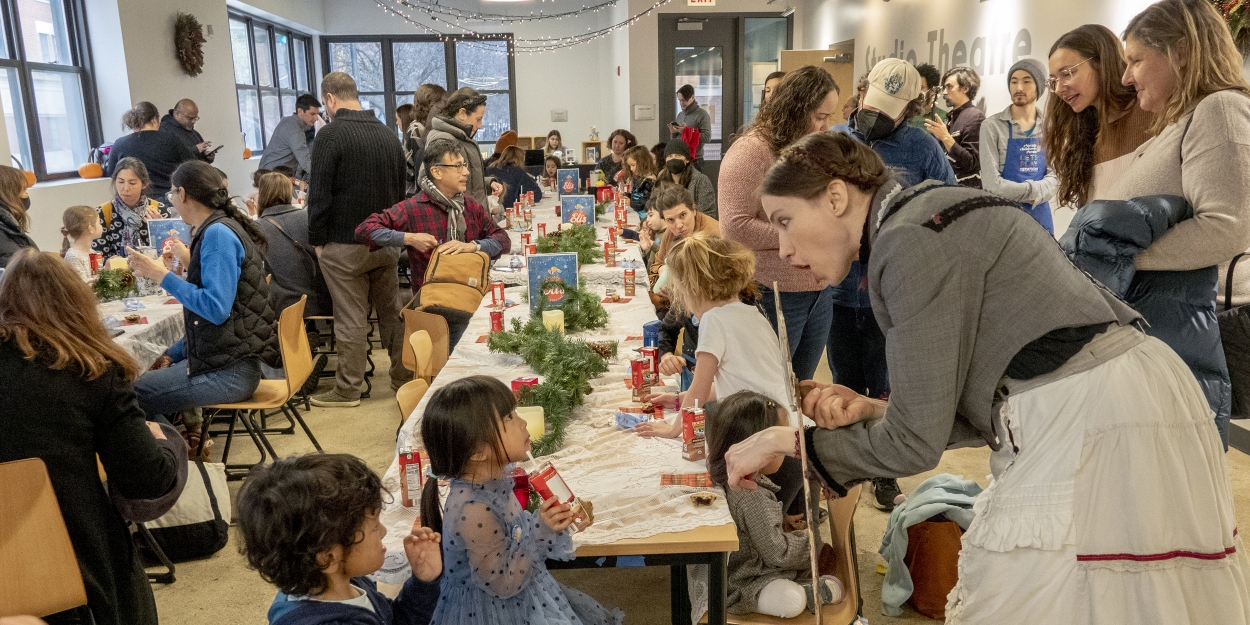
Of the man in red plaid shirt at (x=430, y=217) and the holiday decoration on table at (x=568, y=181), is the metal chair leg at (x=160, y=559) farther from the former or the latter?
the holiday decoration on table at (x=568, y=181)

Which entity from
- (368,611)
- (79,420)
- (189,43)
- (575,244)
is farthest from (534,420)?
(189,43)

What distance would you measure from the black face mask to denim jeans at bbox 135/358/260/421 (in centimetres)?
278

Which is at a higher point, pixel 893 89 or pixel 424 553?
pixel 893 89

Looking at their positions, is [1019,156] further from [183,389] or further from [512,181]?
[512,181]

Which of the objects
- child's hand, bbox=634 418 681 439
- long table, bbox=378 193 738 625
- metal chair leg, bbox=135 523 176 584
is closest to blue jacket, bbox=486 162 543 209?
metal chair leg, bbox=135 523 176 584

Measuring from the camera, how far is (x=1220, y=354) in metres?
2.10

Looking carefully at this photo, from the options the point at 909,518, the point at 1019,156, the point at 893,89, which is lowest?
the point at 909,518

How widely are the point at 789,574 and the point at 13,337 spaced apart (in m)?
2.00

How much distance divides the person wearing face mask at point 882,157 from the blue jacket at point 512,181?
5.12 m

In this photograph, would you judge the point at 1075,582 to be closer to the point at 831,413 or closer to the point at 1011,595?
the point at 1011,595

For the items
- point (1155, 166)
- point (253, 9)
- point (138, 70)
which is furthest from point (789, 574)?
point (253, 9)

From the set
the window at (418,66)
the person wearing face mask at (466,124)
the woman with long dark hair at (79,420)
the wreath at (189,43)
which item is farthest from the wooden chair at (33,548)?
the window at (418,66)

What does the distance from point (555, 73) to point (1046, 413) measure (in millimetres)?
15517

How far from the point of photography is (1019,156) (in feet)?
15.7
